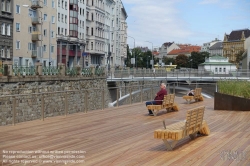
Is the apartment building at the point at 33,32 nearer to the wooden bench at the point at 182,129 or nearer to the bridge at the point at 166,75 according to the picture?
the bridge at the point at 166,75

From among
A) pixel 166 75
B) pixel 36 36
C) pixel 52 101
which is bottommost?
pixel 52 101

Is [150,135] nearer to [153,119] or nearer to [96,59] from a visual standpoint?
[153,119]

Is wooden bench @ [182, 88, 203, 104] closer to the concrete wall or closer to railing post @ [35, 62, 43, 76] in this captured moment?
the concrete wall

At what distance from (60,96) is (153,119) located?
4.06m

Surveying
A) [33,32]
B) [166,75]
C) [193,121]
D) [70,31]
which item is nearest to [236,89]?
[193,121]

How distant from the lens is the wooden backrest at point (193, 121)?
409 inches

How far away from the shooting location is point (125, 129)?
46.5 feet

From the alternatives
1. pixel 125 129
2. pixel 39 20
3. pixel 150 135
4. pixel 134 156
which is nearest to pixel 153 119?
pixel 125 129

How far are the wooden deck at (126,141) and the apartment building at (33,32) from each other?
4243 cm

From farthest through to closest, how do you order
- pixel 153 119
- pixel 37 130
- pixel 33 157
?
pixel 153 119 < pixel 37 130 < pixel 33 157

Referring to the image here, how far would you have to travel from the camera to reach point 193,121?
428 inches

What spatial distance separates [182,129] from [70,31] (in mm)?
69832

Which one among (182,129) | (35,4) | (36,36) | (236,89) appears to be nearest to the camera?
(182,129)

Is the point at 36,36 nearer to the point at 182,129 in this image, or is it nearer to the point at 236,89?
the point at 236,89
